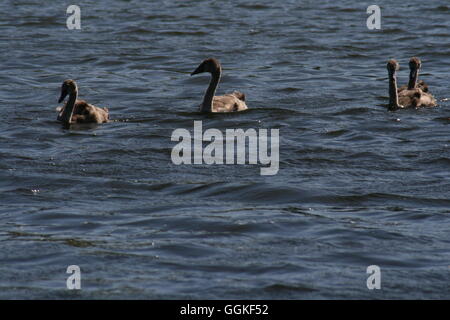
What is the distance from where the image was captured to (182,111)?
1953 centimetres

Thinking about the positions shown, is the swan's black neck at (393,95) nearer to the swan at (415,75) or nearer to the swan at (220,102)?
the swan at (415,75)

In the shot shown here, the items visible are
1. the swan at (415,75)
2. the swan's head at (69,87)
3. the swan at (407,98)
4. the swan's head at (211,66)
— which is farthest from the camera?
the swan at (415,75)

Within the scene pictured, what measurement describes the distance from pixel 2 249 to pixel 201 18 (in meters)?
19.8

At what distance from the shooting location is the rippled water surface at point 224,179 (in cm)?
1116

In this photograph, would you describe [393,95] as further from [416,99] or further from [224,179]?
[224,179]

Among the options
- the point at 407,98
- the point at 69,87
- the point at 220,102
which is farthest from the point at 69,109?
the point at 407,98

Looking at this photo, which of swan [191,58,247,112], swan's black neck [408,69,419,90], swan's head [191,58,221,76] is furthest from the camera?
swan's black neck [408,69,419,90]

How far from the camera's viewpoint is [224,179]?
578 inches

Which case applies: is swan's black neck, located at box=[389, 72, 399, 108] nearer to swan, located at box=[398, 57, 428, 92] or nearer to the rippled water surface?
the rippled water surface

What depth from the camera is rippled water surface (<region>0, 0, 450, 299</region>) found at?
36.6 ft

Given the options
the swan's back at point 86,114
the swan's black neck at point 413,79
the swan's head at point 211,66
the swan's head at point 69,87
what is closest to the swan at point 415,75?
the swan's black neck at point 413,79

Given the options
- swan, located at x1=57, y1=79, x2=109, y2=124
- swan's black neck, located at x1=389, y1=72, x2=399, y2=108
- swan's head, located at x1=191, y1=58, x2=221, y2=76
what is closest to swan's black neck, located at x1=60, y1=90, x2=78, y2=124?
swan, located at x1=57, y1=79, x2=109, y2=124
